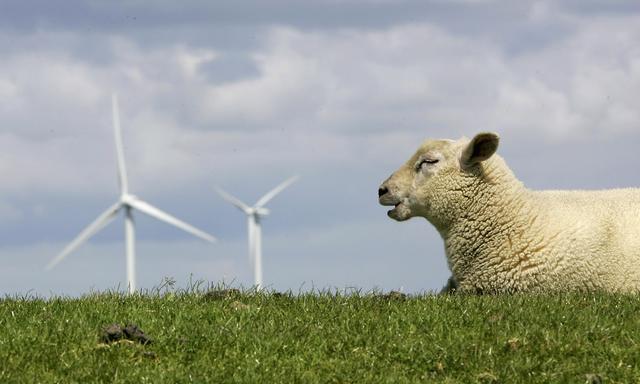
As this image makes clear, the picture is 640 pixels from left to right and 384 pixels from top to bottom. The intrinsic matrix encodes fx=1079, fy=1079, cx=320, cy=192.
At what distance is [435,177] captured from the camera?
16.2 m

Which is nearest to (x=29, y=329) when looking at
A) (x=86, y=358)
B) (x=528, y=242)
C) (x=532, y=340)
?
(x=86, y=358)

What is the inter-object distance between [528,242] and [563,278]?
2.40 feet

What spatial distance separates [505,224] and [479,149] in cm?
120

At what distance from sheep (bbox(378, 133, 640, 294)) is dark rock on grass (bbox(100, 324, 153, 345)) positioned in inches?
241

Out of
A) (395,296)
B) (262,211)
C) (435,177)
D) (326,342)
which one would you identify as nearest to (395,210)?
(435,177)

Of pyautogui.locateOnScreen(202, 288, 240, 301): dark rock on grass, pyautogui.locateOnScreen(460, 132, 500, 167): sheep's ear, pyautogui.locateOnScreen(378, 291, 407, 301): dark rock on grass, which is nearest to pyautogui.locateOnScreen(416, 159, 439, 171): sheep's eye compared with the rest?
pyautogui.locateOnScreen(460, 132, 500, 167): sheep's ear

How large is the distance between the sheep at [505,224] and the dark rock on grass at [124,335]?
6129 mm

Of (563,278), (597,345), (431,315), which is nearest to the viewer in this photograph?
(597,345)

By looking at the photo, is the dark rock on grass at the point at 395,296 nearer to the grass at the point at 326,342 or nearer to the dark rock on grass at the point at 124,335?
the grass at the point at 326,342

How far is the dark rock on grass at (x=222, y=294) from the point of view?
45.5 ft

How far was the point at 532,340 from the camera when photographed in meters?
11.3

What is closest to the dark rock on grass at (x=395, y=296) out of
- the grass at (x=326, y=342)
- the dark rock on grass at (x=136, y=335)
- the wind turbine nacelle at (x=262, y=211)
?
the grass at (x=326, y=342)

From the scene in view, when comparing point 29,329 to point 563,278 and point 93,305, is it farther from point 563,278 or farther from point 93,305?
point 563,278

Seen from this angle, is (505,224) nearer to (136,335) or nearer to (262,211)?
(136,335)
